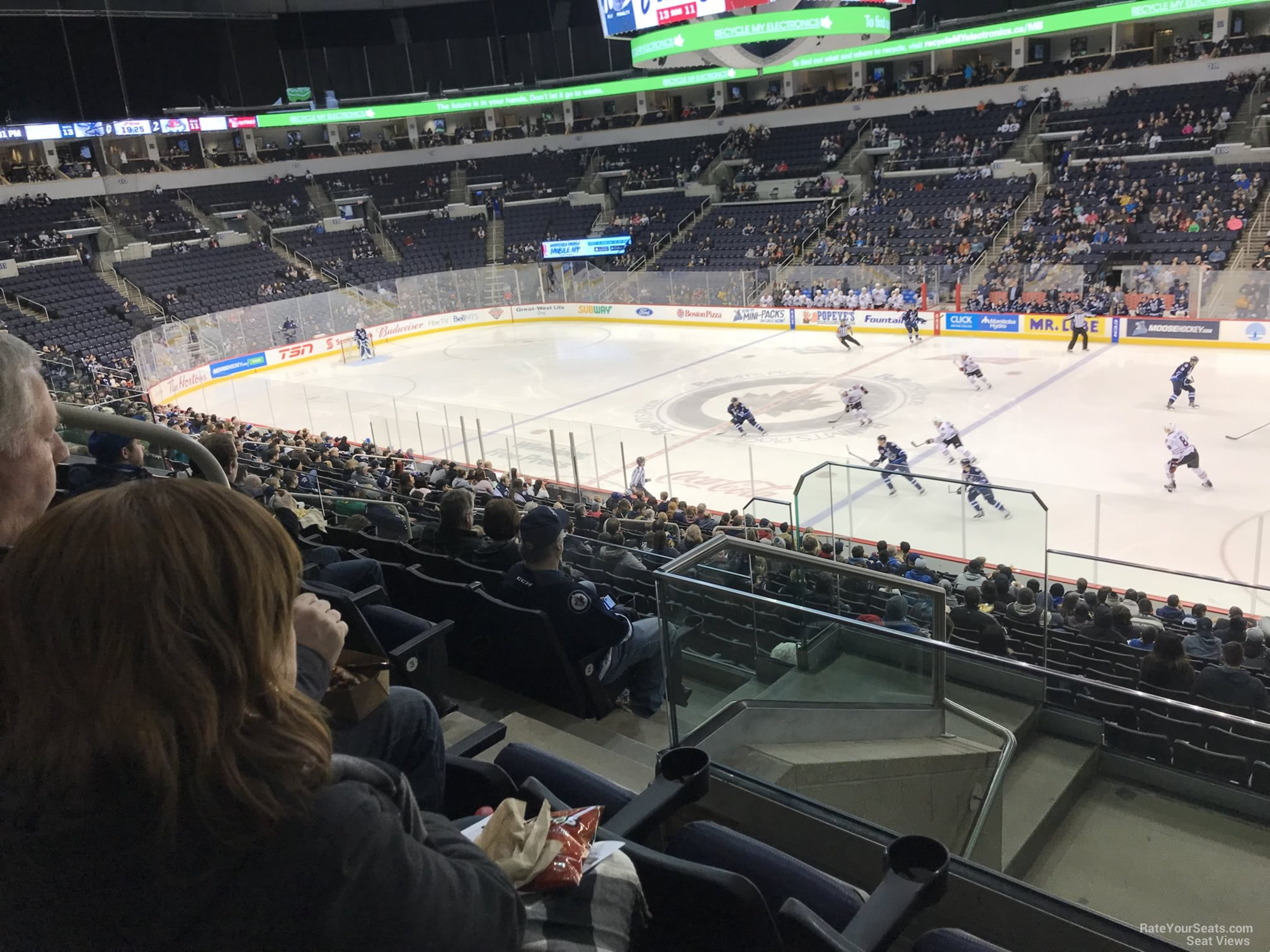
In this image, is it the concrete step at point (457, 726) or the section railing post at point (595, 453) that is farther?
the section railing post at point (595, 453)

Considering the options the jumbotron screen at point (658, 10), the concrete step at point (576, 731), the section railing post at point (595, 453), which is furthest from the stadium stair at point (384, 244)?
the concrete step at point (576, 731)

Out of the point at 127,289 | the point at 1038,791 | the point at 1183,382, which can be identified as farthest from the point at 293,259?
the point at 1038,791

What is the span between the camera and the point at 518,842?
1.78 meters

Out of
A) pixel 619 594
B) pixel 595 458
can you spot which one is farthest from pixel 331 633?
pixel 595 458

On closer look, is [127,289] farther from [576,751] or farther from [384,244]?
[576,751]

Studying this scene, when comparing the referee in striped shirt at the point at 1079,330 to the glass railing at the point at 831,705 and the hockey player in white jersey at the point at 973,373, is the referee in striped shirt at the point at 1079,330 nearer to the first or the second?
A: the hockey player in white jersey at the point at 973,373

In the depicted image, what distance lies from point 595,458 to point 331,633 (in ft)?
47.5

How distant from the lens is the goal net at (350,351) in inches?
1258

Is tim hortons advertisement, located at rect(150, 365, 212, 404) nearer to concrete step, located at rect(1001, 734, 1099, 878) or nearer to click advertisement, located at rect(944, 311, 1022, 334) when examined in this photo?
click advertisement, located at rect(944, 311, 1022, 334)

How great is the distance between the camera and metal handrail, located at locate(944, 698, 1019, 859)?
3072 millimetres

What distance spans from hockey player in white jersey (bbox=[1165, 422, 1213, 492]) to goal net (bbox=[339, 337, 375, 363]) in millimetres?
23926

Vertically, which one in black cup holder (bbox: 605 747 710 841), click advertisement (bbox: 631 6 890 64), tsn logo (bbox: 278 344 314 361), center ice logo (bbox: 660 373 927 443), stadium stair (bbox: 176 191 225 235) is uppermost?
click advertisement (bbox: 631 6 890 64)

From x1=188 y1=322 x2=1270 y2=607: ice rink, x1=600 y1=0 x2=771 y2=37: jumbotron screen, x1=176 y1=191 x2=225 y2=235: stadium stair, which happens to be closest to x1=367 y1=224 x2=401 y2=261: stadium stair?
x1=176 y1=191 x2=225 y2=235: stadium stair

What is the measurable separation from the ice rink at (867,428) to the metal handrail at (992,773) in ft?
19.9
